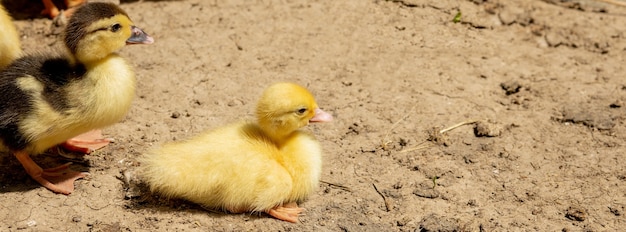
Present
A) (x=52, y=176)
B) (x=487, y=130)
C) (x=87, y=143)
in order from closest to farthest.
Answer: (x=52, y=176) < (x=87, y=143) < (x=487, y=130)

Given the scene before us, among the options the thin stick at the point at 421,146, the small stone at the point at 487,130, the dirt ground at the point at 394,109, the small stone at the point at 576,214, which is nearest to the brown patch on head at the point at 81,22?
the dirt ground at the point at 394,109

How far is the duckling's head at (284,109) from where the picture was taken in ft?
12.4

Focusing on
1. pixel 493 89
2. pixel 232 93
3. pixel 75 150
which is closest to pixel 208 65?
pixel 232 93

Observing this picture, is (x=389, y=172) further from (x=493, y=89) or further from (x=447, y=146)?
(x=493, y=89)

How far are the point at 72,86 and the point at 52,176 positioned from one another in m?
0.68

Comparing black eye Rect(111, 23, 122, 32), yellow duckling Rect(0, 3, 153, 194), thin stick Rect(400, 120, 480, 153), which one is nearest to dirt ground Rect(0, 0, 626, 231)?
thin stick Rect(400, 120, 480, 153)

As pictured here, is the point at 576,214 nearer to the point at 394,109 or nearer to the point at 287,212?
the point at 394,109

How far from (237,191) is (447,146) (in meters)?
1.50

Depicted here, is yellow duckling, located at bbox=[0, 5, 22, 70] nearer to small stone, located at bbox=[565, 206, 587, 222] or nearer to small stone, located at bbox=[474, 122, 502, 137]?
small stone, located at bbox=[474, 122, 502, 137]

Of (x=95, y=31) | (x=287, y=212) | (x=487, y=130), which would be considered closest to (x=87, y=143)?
(x=95, y=31)

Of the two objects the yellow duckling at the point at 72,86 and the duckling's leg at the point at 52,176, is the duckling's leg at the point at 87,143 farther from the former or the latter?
the yellow duckling at the point at 72,86

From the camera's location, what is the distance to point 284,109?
149 inches

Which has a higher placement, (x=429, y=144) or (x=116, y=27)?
(x=116, y=27)

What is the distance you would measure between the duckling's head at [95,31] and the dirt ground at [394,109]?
0.76 meters
